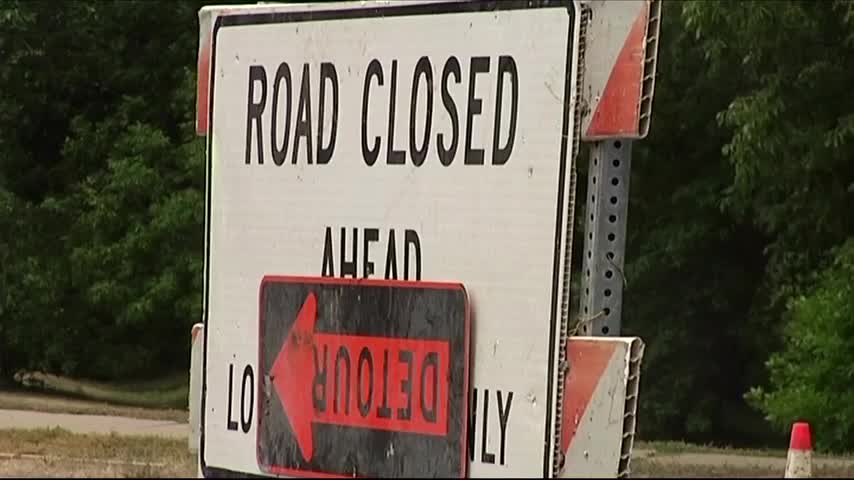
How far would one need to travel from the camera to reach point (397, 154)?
4070 millimetres

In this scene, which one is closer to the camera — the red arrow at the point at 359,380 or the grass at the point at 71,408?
the red arrow at the point at 359,380

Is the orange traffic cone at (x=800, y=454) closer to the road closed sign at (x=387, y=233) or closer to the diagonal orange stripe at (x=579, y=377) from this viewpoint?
→ the road closed sign at (x=387, y=233)

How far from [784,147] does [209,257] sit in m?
13.5

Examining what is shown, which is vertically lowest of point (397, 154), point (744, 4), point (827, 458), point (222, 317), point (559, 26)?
point (827, 458)

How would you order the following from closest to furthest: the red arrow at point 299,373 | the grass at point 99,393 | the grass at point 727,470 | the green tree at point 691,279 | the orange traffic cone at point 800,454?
the red arrow at point 299,373, the orange traffic cone at point 800,454, the grass at point 727,470, the grass at point 99,393, the green tree at point 691,279

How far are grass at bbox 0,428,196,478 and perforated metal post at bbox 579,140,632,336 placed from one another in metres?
4.57

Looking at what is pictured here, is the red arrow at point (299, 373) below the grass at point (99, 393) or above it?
above

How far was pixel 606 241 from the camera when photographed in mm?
3947

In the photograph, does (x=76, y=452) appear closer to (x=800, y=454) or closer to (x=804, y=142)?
(x=800, y=454)

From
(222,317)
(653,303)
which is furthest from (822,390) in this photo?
(222,317)

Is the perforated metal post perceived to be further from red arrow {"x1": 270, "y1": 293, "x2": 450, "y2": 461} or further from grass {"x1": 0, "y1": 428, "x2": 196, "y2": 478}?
grass {"x1": 0, "y1": 428, "x2": 196, "y2": 478}

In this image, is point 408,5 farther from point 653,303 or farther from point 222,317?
point 653,303

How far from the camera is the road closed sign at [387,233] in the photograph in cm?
383

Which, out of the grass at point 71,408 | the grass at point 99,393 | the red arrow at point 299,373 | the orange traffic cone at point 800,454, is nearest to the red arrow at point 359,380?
the red arrow at point 299,373
